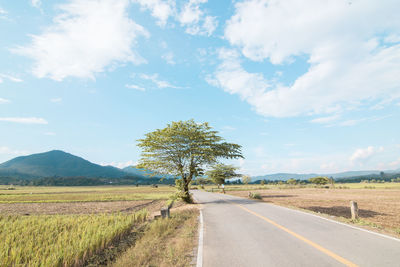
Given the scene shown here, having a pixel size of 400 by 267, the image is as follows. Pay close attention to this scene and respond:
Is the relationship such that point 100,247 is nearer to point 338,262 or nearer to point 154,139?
point 338,262

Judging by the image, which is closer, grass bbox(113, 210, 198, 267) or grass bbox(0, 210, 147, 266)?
grass bbox(113, 210, 198, 267)

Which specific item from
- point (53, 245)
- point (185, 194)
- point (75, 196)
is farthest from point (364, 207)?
point (75, 196)

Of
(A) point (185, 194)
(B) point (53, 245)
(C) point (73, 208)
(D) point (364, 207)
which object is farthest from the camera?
(C) point (73, 208)

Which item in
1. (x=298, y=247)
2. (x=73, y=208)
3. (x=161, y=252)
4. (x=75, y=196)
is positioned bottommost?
(x=75, y=196)

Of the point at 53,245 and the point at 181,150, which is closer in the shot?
the point at 53,245

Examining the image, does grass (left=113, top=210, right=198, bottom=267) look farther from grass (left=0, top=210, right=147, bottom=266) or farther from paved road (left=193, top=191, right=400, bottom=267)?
grass (left=0, top=210, right=147, bottom=266)

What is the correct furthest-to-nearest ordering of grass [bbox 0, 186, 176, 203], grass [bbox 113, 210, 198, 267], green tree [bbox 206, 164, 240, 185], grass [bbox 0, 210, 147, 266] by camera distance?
1. green tree [bbox 206, 164, 240, 185]
2. grass [bbox 0, 186, 176, 203]
3. grass [bbox 0, 210, 147, 266]
4. grass [bbox 113, 210, 198, 267]

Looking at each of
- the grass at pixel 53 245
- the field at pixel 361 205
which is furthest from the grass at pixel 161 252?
the field at pixel 361 205

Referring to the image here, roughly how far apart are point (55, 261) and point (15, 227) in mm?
7573

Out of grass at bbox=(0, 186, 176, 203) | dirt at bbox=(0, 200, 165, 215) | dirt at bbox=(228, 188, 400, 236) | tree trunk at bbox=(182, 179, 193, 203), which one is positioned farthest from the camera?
grass at bbox=(0, 186, 176, 203)

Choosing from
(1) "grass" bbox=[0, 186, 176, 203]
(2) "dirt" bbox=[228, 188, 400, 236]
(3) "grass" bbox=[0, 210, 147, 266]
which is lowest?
(1) "grass" bbox=[0, 186, 176, 203]

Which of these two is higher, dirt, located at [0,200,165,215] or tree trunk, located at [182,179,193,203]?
tree trunk, located at [182,179,193,203]

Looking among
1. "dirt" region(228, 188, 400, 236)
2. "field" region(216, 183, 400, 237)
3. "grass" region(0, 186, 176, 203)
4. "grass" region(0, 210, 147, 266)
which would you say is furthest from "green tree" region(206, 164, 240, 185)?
"grass" region(0, 210, 147, 266)

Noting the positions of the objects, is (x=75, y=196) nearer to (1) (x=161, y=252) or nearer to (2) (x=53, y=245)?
(2) (x=53, y=245)
